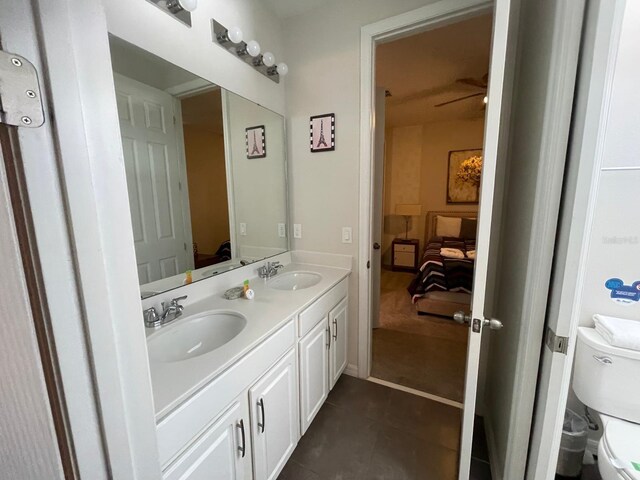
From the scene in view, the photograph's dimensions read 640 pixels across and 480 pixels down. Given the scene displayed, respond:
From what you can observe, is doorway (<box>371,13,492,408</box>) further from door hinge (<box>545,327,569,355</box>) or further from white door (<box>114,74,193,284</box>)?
white door (<box>114,74,193,284</box>)

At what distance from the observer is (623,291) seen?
1.26m

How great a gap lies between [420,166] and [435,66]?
2.43 m

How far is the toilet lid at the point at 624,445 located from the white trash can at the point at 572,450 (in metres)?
0.28

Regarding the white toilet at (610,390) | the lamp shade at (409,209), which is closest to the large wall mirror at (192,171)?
the white toilet at (610,390)

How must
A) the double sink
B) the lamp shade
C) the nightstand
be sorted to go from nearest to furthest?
A: the double sink
the nightstand
the lamp shade

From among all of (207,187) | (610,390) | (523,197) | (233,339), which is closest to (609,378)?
(610,390)

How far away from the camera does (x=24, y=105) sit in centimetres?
31

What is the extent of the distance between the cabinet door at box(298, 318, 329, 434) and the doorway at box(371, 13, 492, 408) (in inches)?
24.1

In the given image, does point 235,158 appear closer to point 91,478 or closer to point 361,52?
point 361,52

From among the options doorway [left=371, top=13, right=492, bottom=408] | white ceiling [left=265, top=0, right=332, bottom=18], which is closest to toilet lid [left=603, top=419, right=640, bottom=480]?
doorway [left=371, top=13, right=492, bottom=408]

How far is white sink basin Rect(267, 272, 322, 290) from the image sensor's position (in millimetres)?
1876

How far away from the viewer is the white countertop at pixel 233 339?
780 millimetres

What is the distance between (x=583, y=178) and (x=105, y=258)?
1.18 meters

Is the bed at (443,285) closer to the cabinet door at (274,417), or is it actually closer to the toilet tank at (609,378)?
the toilet tank at (609,378)
